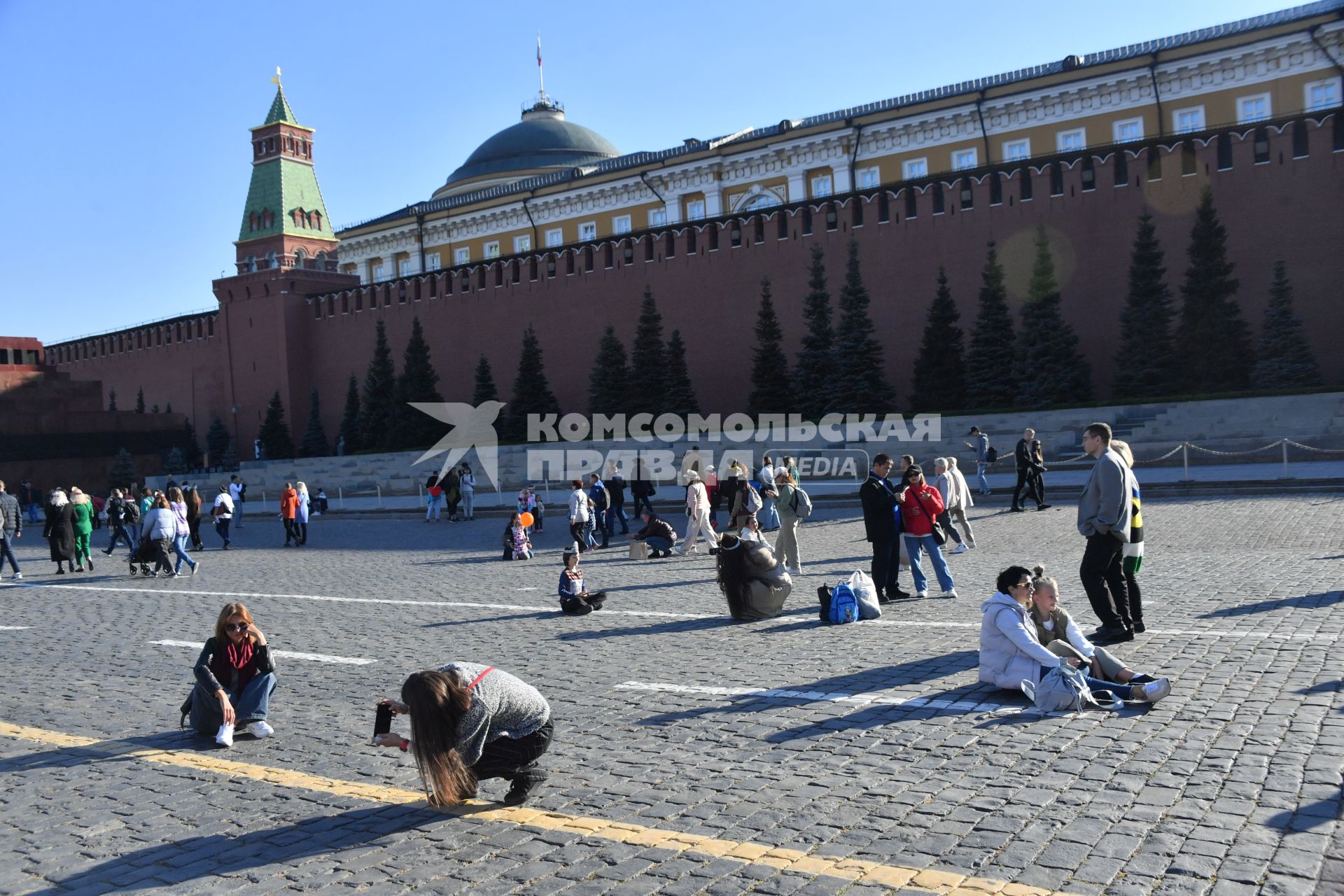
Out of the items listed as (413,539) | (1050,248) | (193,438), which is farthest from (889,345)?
(193,438)

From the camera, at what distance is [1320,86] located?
25.4 metres

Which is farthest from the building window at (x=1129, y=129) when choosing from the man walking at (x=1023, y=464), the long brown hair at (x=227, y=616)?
the long brown hair at (x=227, y=616)

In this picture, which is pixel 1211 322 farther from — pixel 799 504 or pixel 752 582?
pixel 752 582

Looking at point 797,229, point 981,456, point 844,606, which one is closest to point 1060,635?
point 844,606

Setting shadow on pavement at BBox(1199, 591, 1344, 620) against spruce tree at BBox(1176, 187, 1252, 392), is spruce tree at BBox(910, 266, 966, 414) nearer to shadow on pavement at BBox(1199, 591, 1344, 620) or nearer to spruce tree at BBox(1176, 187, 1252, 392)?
spruce tree at BBox(1176, 187, 1252, 392)

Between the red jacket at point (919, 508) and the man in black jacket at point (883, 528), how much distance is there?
0.14 meters

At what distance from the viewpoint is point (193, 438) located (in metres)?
40.1

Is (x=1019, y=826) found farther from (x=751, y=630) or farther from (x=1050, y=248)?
(x=1050, y=248)

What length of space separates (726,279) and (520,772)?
79.4ft

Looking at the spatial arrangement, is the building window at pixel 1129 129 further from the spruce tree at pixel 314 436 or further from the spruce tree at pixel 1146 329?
the spruce tree at pixel 314 436

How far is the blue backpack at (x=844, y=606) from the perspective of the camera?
7738 millimetres

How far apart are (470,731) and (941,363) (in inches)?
835

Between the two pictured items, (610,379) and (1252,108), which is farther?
(610,379)

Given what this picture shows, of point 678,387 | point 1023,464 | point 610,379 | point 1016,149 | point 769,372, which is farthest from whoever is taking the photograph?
point 1016,149
